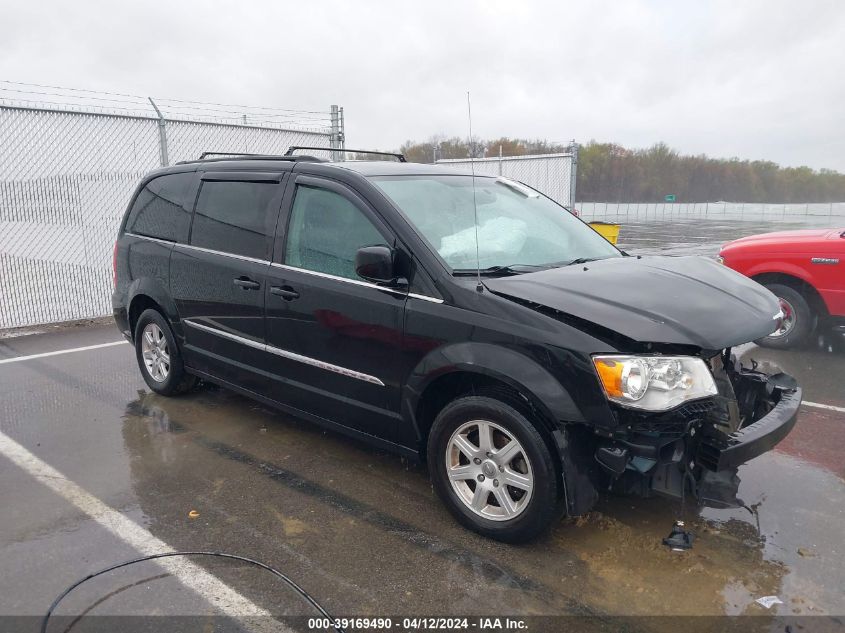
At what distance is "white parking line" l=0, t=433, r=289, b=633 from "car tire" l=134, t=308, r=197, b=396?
1133 millimetres

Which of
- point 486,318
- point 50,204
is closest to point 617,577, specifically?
point 486,318

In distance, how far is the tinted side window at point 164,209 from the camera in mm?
4793

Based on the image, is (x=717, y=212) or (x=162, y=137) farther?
(x=717, y=212)

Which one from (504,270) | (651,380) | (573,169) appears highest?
(573,169)

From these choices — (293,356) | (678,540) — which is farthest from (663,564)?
(293,356)

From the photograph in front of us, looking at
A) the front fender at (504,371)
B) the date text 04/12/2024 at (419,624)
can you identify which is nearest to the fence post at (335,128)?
the front fender at (504,371)

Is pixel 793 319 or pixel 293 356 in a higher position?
pixel 293 356

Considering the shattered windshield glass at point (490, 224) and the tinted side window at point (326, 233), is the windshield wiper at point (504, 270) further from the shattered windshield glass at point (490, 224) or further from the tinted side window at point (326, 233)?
the tinted side window at point (326, 233)

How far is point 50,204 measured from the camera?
25.2 ft

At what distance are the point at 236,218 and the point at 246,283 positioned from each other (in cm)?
51

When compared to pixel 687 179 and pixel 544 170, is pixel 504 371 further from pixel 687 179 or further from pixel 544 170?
pixel 687 179

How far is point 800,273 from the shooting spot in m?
6.58

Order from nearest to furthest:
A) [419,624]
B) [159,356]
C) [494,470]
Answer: [419,624], [494,470], [159,356]

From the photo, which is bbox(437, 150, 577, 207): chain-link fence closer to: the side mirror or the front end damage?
the side mirror
